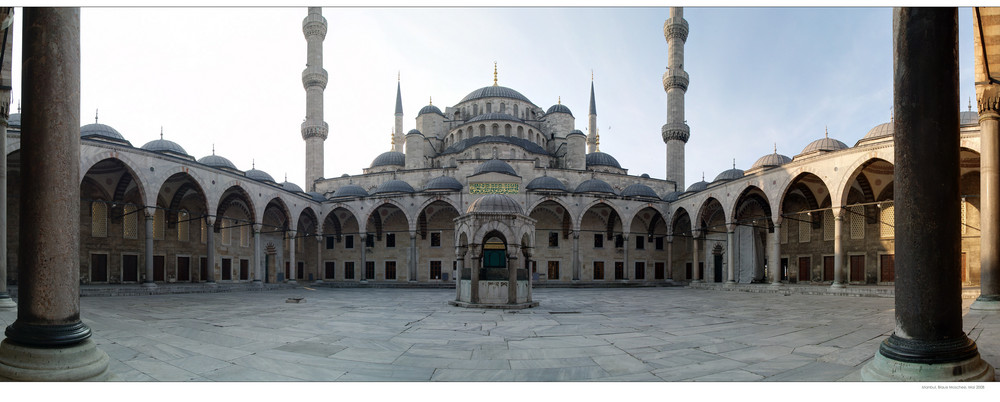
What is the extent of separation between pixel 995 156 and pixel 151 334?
44.6 feet

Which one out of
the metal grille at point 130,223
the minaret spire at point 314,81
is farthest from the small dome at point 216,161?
the minaret spire at point 314,81

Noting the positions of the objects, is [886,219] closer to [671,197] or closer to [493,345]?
[671,197]

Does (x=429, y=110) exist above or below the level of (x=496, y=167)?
above

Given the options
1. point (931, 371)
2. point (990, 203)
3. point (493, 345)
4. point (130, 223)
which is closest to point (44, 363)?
point (493, 345)

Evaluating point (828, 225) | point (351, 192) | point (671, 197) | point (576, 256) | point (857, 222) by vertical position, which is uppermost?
point (351, 192)

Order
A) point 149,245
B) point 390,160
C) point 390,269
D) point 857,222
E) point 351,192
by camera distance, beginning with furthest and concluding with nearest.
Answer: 1. point 390,160
2. point 390,269
3. point 351,192
4. point 857,222
5. point 149,245

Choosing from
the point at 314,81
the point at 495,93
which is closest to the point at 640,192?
the point at 495,93

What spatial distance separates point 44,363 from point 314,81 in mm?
31526

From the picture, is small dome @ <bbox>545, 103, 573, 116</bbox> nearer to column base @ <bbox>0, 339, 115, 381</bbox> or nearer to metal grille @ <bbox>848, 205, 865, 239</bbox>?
metal grille @ <bbox>848, 205, 865, 239</bbox>

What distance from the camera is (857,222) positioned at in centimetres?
2292

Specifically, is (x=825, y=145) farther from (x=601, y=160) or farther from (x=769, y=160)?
(x=601, y=160)

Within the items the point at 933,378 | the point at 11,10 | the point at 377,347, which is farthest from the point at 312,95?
the point at 933,378

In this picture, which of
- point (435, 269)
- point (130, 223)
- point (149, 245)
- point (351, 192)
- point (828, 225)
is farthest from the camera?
point (435, 269)

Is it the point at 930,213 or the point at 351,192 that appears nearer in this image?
the point at 930,213
